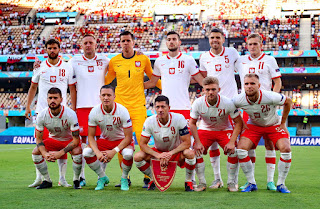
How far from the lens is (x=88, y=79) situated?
7.90 m

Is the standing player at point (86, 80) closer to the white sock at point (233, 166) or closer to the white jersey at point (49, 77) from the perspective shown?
the white jersey at point (49, 77)

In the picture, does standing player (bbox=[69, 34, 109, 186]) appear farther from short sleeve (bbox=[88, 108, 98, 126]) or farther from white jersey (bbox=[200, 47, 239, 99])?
white jersey (bbox=[200, 47, 239, 99])

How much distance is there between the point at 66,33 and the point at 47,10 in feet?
21.9

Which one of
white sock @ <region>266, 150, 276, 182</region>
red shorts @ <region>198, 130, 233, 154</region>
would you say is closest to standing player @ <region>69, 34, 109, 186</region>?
red shorts @ <region>198, 130, 233, 154</region>

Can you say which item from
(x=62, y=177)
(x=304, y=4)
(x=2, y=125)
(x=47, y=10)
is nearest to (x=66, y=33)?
(x=47, y=10)

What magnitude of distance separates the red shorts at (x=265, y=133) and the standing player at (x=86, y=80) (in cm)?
265

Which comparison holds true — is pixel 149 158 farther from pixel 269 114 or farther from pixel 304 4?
pixel 304 4

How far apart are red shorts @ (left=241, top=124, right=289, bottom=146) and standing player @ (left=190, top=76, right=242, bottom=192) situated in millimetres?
178

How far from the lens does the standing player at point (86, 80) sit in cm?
786

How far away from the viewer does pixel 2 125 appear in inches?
1516

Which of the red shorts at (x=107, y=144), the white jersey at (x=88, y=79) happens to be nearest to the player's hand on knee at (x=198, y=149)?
the red shorts at (x=107, y=144)

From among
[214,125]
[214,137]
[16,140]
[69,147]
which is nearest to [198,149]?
[214,137]

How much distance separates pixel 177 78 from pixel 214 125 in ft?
3.69

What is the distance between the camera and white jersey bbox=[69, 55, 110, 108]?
7.86 metres
